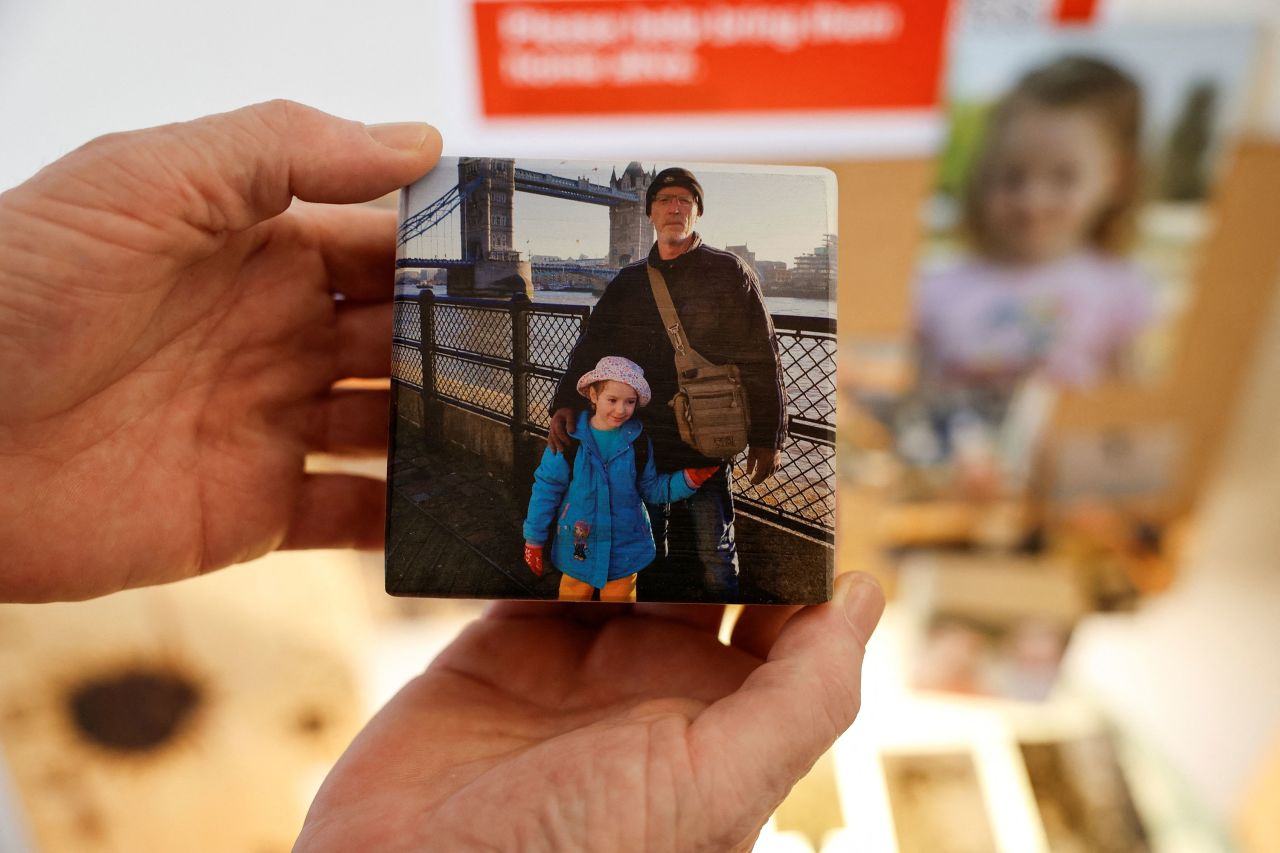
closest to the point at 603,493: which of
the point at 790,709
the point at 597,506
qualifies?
the point at 597,506

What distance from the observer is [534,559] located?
74 centimetres

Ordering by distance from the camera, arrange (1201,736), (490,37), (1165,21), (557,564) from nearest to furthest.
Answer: (557,564) → (490,37) → (1165,21) → (1201,736)

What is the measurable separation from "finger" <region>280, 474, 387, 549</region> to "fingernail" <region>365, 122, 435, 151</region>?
0.45 m

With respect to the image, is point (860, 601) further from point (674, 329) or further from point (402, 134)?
point (402, 134)

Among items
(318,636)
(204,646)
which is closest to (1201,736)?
(318,636)

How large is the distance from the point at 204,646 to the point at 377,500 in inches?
14.6

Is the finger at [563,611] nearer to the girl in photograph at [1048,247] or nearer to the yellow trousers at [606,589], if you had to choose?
the yellow trousers at [606,589]

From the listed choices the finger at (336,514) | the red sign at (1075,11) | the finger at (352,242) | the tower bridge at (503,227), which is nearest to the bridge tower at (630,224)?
the tower bridge at (503,227)

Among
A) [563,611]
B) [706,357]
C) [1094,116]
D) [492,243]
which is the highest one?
[1094,116]

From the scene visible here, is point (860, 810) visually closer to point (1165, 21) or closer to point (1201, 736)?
point (1201, 736)

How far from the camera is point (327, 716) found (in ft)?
3.72

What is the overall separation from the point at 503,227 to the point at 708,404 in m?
0.27

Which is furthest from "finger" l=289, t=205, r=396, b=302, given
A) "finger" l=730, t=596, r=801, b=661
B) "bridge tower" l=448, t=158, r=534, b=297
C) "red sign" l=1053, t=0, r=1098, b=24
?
"red sign" l=1053, t=0, r=1098, b=24

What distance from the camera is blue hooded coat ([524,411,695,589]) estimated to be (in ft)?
2.38
